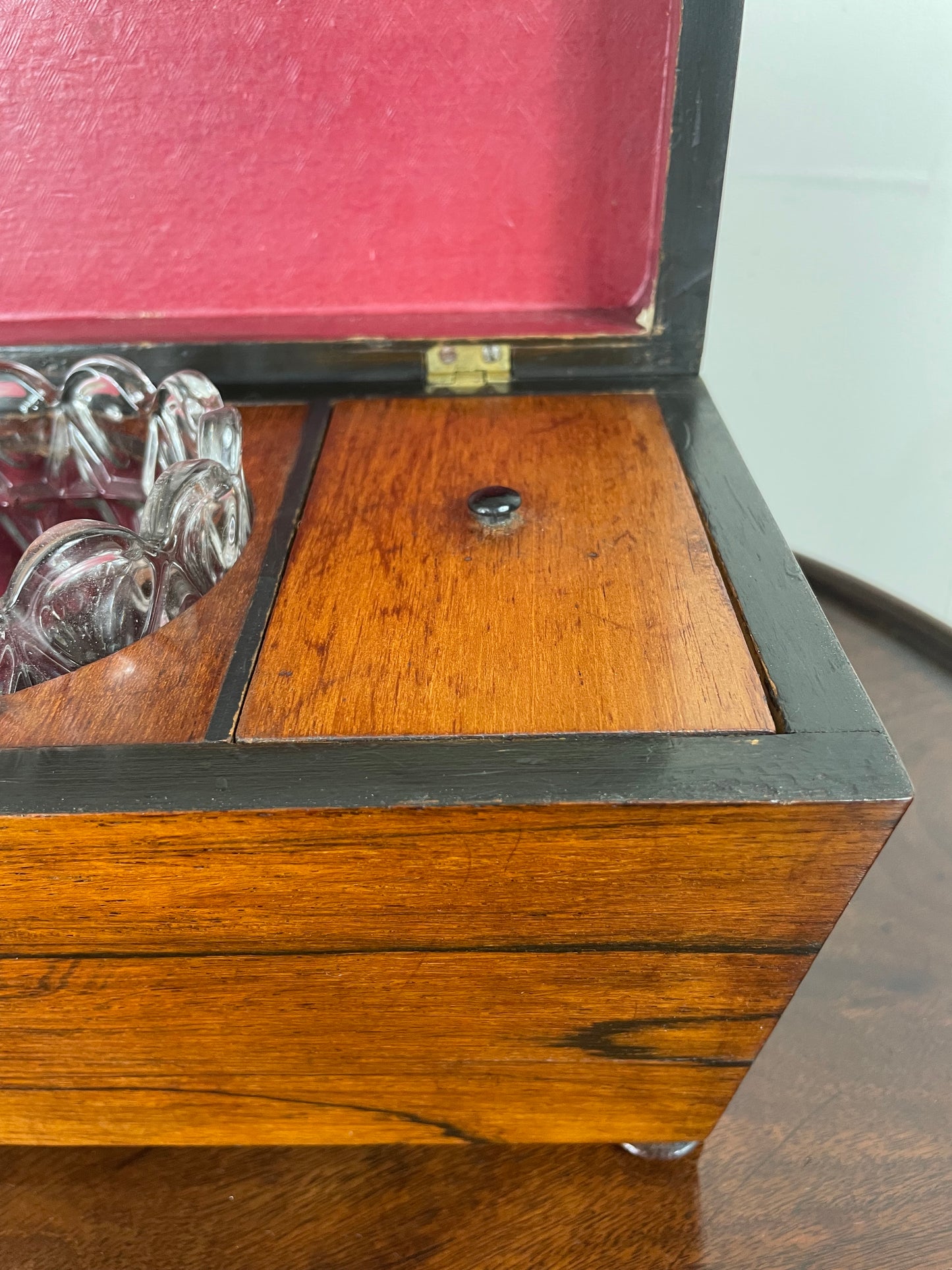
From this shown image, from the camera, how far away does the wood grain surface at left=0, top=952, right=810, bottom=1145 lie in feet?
1.24

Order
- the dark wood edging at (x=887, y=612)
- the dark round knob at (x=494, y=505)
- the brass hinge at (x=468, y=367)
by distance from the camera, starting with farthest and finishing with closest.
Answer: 1. the dark wood edging at (x=887, y=612)
2. the brass hinge at (x=468, y=367)
3. the dark round knob at (x=494, y=505)

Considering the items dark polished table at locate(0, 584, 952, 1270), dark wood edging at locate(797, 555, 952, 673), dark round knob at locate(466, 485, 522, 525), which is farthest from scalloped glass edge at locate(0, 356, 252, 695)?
dark wood edging at locate(797, 555, 952, 673)

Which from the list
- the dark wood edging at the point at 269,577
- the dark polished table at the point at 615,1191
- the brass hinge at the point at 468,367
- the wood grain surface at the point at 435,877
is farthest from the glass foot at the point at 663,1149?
the brass hinge at the point at 468,367

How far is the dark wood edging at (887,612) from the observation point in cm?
69

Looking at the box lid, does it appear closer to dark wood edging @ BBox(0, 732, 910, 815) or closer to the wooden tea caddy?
the wooden tea caddy

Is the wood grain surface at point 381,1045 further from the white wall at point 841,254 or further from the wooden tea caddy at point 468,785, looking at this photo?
Answer: the white wall at point 841,254

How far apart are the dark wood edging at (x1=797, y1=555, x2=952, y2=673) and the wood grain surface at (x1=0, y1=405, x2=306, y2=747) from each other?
0.49 metres

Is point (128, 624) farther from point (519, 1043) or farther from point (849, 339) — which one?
point (849, 339)

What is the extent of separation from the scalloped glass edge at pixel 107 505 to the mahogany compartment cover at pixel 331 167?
0.23 feet

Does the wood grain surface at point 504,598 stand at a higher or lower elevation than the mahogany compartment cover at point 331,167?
lower

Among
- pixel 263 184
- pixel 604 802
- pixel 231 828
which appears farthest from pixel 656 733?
pixel 263 184

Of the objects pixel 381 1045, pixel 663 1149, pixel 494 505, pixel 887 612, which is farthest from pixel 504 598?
pixel 887 612

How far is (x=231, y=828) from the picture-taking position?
32cm

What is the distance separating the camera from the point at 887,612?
0.72m
